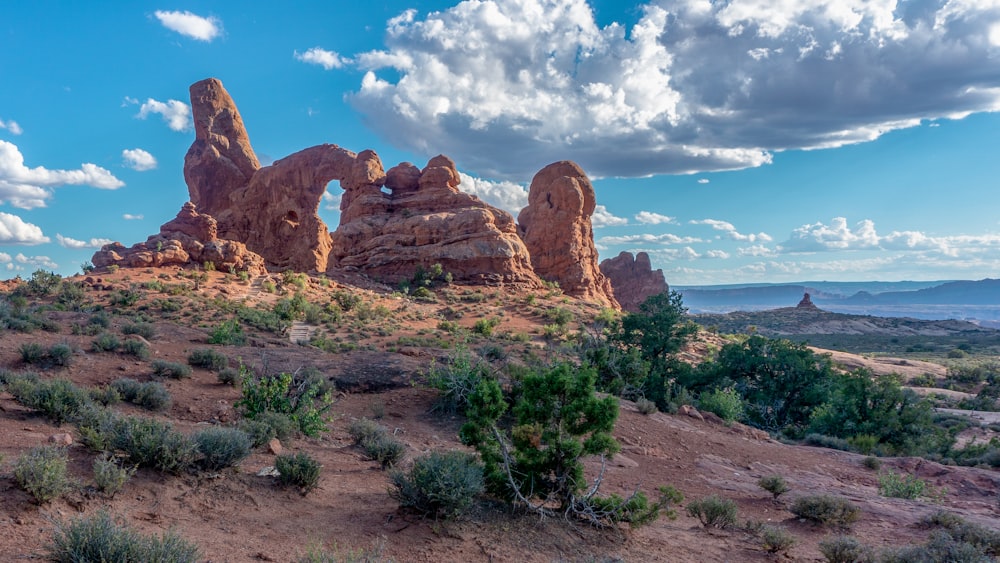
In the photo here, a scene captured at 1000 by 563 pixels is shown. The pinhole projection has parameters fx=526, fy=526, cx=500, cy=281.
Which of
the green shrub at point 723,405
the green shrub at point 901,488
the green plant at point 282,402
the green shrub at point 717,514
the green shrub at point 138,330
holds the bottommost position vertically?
the green shrub at point 901,488

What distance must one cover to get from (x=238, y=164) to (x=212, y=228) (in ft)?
59.0

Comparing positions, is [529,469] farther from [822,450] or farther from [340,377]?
[822,450]

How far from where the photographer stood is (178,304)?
1019 inches

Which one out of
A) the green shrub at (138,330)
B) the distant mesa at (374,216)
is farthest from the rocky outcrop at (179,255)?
the green shrub at (138,330)

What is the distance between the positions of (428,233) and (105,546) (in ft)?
132

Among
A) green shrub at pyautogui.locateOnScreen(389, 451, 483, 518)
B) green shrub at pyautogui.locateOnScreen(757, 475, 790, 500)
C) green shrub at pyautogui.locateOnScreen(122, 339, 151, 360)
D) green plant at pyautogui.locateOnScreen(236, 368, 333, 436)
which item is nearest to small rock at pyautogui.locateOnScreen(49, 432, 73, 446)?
green plant at pyautogui.locateOnScreen(236, 368, 333, 436)

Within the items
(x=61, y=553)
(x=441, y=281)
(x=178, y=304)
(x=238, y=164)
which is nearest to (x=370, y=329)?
(x=178, y=304)

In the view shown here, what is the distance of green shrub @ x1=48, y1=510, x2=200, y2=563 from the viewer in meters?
3.90

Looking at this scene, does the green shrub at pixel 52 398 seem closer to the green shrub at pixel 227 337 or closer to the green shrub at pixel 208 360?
the green shrub at pixel 208 360

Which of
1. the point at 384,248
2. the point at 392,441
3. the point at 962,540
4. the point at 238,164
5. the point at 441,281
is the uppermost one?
the point at 238,164

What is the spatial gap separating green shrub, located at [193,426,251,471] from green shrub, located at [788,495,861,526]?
8.44 meters

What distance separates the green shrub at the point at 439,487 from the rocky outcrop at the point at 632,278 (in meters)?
57.7

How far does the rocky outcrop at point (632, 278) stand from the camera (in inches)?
2491

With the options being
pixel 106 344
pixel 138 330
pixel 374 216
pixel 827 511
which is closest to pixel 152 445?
pixel 106 344
